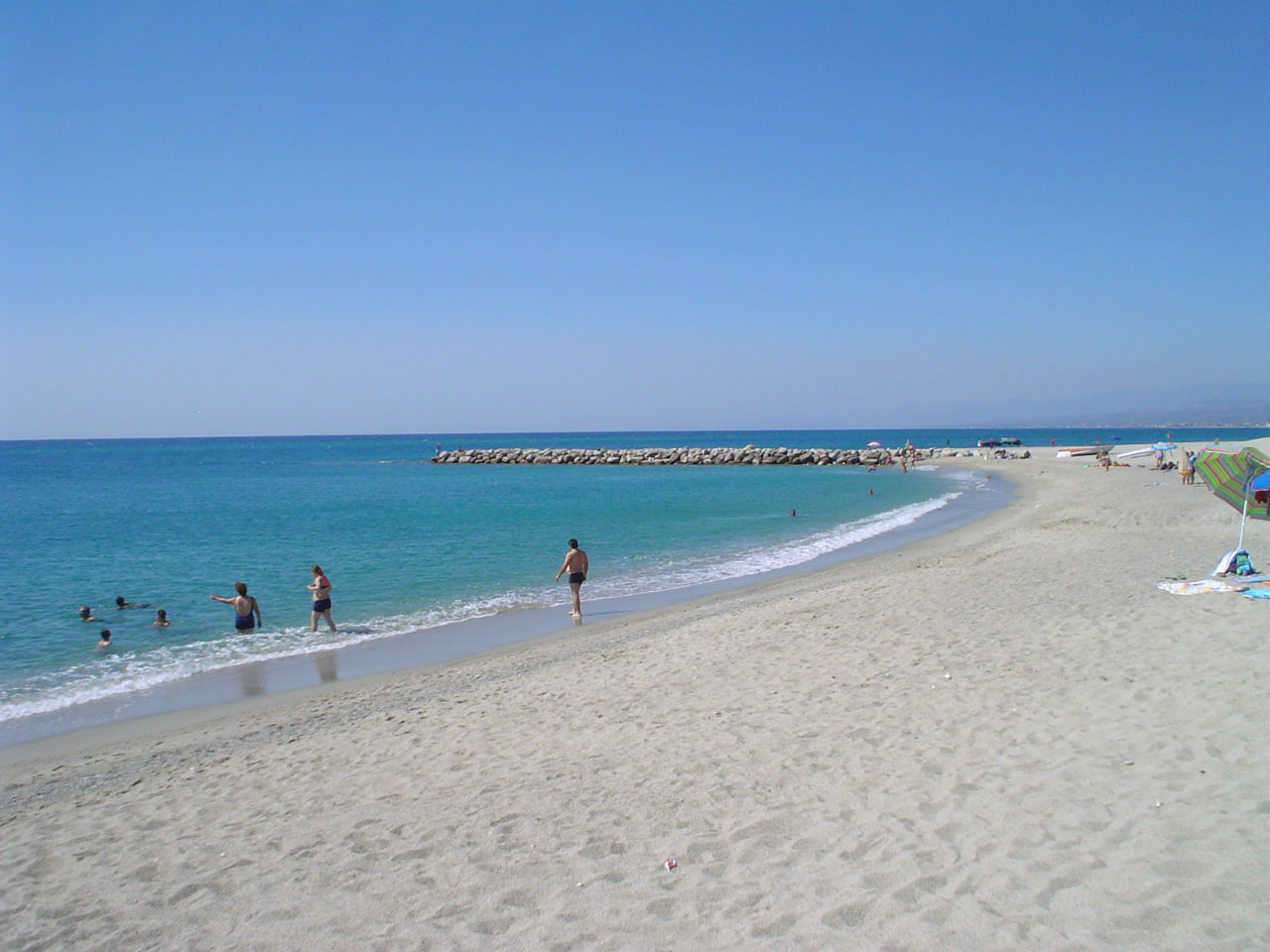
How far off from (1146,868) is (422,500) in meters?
39.1

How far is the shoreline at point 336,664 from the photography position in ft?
31.5

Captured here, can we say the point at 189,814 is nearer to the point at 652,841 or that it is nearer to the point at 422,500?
the point at 652,841

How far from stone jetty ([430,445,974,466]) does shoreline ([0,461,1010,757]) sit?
5212cm

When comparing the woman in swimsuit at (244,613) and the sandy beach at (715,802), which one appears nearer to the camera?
the sandy beach at (715,802)

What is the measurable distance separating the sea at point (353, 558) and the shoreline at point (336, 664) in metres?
0.08

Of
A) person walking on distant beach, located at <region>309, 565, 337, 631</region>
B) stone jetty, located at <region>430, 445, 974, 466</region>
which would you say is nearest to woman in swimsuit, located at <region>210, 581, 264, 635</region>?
person walking on distant beach, located at <region>309, 565, 337, 631</region>

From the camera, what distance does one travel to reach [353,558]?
2198 cm

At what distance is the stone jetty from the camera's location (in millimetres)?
71438

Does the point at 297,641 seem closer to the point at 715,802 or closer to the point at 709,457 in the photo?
the point at 715,802

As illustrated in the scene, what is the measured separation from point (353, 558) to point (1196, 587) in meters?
18.9

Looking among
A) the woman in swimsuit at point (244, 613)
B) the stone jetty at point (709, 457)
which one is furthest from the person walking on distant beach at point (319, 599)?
the stone jetty at point (709, 457)

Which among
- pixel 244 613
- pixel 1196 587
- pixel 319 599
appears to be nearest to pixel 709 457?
pixel 319 599

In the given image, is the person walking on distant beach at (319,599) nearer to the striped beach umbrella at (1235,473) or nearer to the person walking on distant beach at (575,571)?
the person walking on distant beach at (575,571)

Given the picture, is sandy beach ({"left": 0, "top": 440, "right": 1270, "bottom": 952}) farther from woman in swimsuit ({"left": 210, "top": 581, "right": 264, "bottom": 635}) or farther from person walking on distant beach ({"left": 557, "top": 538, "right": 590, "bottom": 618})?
woman in swimsuit ({"left": 210, "top": 581, "right": 264, "bottom": 635})
